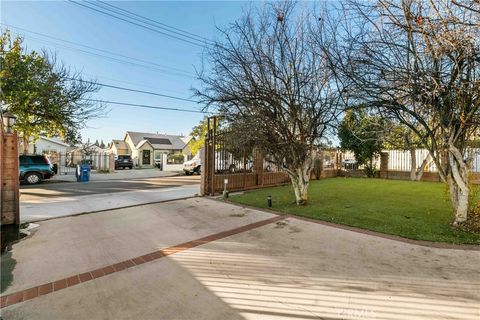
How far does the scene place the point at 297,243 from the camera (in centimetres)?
475

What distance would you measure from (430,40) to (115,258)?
6176 mm

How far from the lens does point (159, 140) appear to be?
144 ft

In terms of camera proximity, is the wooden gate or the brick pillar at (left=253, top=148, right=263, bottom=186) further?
the brick pillar at (left=253, top=148, right=263, bottom=186)

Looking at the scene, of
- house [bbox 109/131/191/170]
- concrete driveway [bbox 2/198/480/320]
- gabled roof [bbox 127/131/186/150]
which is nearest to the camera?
concrete driveway [bbox 2/198/480/320]

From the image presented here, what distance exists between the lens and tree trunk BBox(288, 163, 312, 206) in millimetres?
7926

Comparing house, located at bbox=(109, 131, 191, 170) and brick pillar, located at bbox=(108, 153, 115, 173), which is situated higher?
house, located at bbox=(109, 131, 191, 170)

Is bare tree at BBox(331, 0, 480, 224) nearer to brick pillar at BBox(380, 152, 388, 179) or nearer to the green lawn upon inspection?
the green lawn

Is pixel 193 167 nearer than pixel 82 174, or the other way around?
pixel 82 174

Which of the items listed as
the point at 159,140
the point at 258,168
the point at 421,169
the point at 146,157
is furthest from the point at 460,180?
the point at 159,140

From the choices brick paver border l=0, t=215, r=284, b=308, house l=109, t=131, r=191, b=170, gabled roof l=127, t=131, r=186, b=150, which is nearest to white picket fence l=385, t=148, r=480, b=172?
brick paver border l=0, t=215, r=284, b=308

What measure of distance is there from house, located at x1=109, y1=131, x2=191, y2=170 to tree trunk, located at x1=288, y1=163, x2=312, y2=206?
31.1 metres

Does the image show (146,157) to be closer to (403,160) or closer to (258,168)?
(258,168)

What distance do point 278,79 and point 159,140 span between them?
3924cm

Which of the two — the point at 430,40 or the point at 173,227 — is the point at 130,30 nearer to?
the point at 173,227
